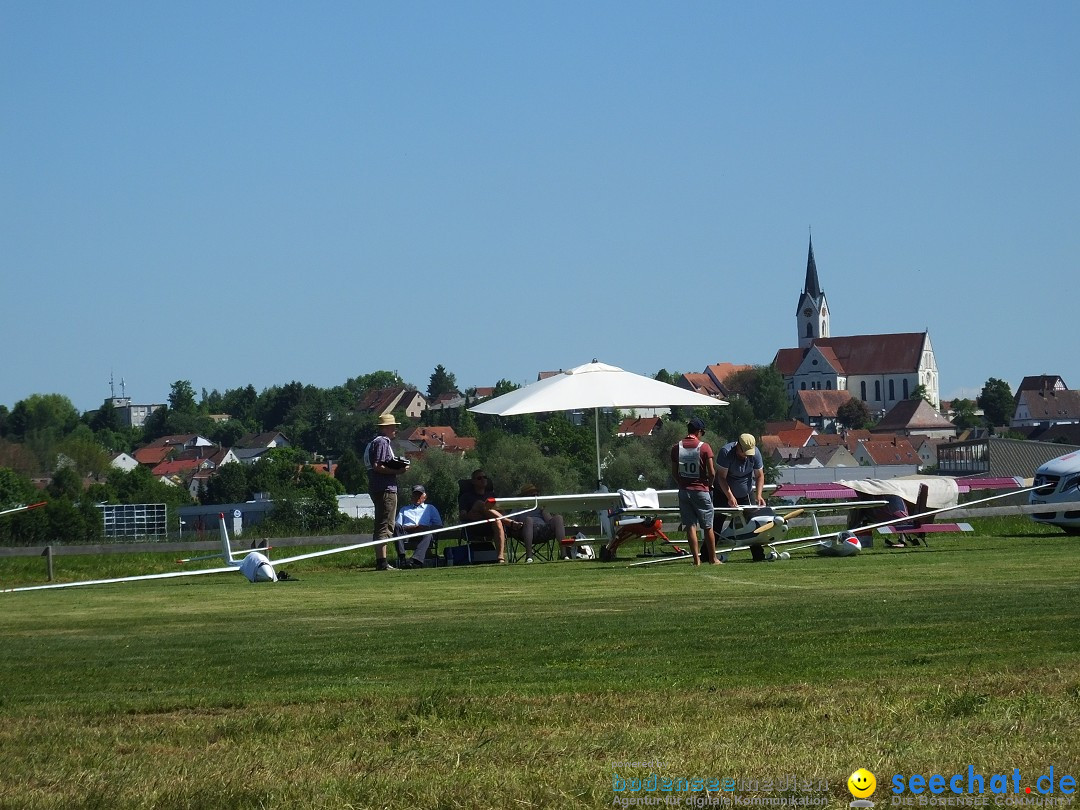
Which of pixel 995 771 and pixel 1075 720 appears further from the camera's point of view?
pixel 1075 720

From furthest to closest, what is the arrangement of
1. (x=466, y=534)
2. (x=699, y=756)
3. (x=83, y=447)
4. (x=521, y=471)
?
(x=83, y=447)
(x=521, y=471)
(x=466, y=534)
(x=699, y=756)

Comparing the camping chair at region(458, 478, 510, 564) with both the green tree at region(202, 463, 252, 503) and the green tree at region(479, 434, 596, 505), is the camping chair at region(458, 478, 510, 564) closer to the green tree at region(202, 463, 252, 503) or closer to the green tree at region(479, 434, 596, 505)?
the green tree at region(479, 434, 596, 505)

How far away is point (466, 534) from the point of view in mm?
17531

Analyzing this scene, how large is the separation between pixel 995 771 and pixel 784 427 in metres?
196

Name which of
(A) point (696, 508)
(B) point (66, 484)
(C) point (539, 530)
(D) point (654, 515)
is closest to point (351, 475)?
(B) point (66, 484)

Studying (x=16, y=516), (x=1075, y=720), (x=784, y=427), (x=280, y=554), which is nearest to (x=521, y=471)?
(x=16, y=516)

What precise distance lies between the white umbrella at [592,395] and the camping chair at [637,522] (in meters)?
1.57

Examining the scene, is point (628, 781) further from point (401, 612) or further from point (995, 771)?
point (401, 612)

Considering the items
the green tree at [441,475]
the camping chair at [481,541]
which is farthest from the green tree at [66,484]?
the camping chair at [481,541]

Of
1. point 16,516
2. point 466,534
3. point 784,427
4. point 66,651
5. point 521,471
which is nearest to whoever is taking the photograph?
point 66,651

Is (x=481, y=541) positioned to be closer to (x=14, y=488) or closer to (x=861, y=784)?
(x=861, y=784)

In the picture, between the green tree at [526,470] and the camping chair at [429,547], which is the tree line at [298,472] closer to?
the green tree at [526,470]

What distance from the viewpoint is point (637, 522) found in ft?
55.5

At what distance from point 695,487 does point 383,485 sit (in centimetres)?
381
